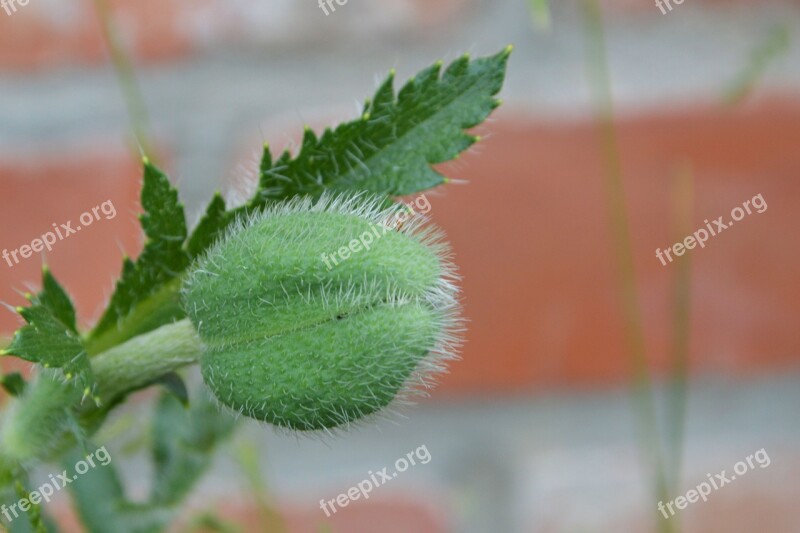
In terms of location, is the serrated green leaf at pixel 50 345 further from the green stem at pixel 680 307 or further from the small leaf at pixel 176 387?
the green stem at pixel 680 307

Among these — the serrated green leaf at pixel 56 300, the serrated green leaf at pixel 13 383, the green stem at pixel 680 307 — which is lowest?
the green stem at pixel 680 307

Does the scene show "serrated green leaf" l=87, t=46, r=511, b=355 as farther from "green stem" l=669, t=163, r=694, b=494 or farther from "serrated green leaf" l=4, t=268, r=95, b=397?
"green stem" l=669, t=163, r=694, b=494

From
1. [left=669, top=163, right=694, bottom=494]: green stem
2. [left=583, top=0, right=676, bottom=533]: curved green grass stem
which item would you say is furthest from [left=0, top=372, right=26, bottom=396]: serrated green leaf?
[left=669, top=163, right=694, bottom=494]: green stem

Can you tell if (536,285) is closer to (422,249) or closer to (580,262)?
(580,262)

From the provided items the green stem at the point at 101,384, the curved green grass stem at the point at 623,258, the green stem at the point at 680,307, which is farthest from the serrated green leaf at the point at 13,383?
the green stem at the point at 680,307

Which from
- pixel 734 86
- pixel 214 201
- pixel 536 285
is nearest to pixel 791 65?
pixel 734 86

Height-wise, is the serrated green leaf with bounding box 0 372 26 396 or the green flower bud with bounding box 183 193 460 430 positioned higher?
the serrated green leaf with bounding box 0 372 26 396

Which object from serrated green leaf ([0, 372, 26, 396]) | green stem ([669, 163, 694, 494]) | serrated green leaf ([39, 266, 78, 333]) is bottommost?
green stem ([669, 163, 694, 494])
